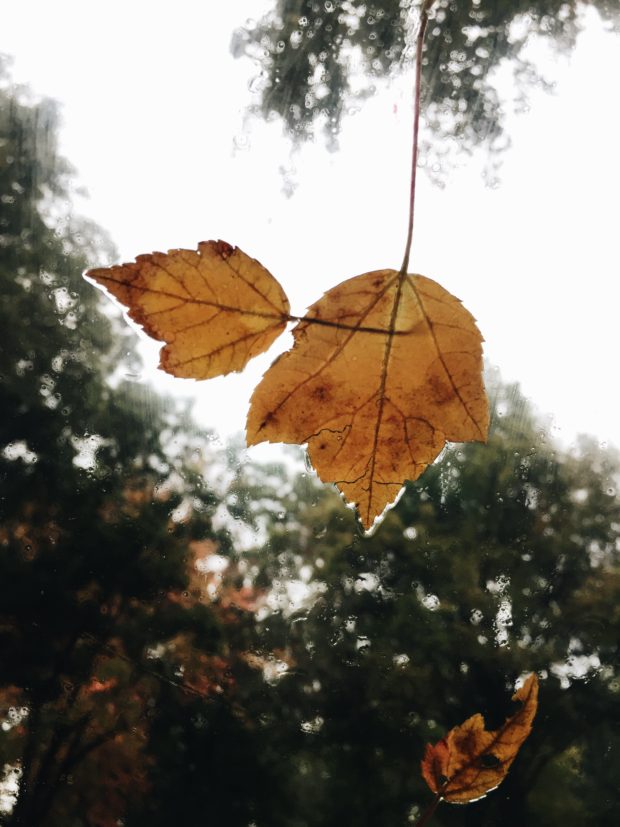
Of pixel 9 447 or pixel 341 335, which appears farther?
pixel 9 447

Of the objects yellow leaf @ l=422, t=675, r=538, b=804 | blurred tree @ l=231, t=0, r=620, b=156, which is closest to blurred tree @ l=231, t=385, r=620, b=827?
blurred tree @ l=231, t=0, r=620, b=156

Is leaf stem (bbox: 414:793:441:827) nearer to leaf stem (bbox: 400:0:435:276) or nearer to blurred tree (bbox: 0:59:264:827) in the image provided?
leaf stem (bbox: 400:0:435:276)

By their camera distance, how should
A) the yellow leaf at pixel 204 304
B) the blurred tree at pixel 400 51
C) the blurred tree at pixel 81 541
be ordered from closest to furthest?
the yellow leaf at pixel 204 304
the blurred tree at pixel 400 51
the blurred tree at pixel 81 541

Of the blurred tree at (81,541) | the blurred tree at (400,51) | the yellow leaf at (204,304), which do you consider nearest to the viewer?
the yellow leaf at (204,304)

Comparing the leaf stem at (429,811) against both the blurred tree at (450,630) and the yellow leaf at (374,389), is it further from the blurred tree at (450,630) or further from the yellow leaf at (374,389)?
the blurred tree at (450,630)

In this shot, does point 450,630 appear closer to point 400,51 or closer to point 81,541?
point 81,541

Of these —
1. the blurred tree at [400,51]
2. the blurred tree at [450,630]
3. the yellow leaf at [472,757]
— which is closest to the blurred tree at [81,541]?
the blurred tree at [450,630]

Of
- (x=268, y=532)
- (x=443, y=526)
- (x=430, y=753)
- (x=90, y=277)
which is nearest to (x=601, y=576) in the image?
(x=443, y=526)

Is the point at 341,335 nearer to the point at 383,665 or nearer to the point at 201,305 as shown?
the point at 201,305
